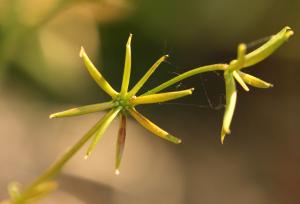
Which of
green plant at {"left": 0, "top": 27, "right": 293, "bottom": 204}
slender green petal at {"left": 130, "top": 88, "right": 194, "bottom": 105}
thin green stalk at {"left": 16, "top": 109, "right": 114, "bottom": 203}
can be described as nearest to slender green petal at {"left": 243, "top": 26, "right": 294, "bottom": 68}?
green plant at {"left": 0, "top": 27, "right": 293, "bottom": 204}

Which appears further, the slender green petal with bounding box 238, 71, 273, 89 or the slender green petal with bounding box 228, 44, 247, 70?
the slender green petal with bounding box 238, 71, 273, 89

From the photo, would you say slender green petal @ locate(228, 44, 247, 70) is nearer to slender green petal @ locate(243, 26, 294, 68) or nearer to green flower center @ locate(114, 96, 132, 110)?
slender green petal @ locate(243, 26, 294, 68)

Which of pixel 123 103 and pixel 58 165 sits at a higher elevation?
pixel 123 103

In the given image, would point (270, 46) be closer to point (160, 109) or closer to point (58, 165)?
point (58, 165)

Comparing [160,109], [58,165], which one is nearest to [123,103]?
[58,165]

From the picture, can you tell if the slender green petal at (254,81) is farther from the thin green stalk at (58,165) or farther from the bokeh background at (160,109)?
the bokeh background at (160,109)

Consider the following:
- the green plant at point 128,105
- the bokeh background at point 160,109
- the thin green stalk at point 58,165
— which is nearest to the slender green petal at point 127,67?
the green plant at point 128,105

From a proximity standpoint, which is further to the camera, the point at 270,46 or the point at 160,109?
the point at 160,109

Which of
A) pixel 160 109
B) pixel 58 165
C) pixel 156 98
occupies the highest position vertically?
pixel 160 109
